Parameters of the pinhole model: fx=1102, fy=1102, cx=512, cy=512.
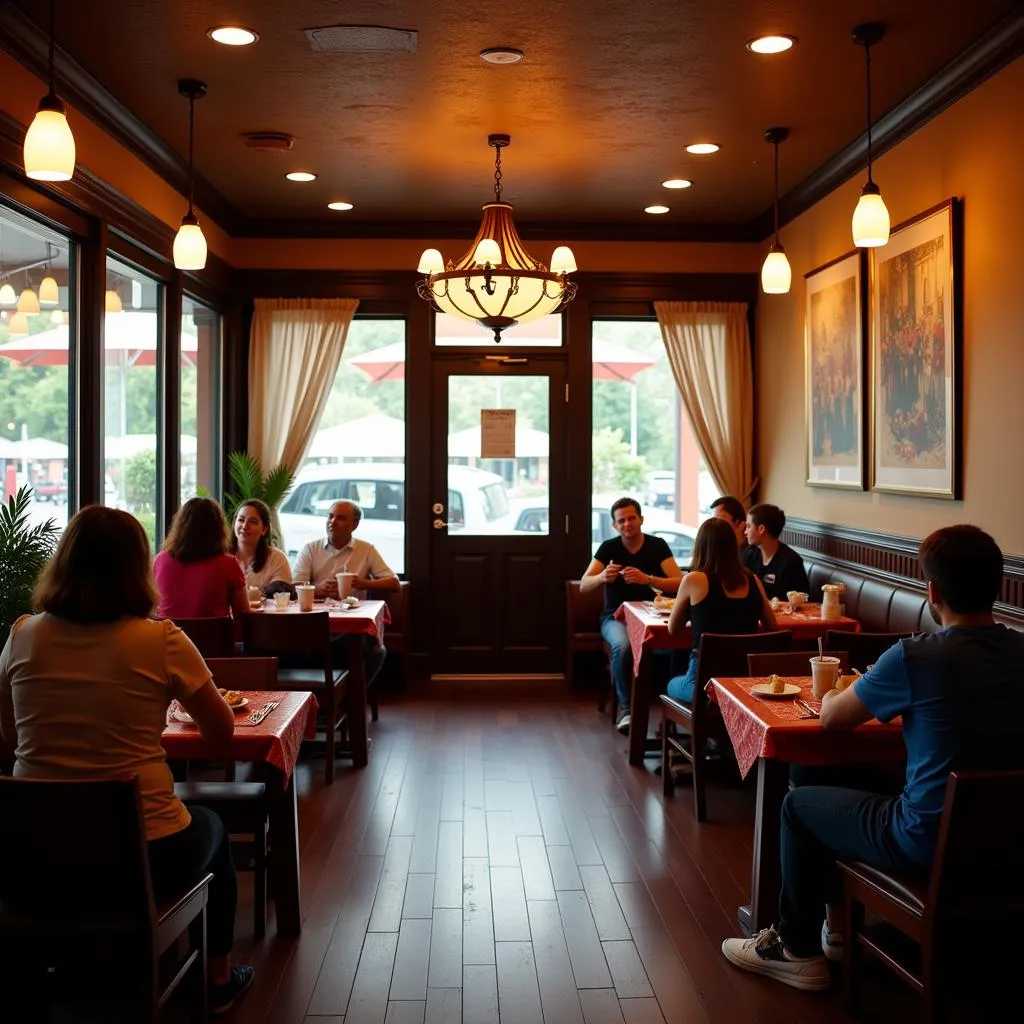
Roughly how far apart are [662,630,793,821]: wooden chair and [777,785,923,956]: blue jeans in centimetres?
133

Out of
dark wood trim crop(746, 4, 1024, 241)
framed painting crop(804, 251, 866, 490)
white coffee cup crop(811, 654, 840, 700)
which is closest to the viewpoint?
white coffee cup crop(811, 654, 840, 700)

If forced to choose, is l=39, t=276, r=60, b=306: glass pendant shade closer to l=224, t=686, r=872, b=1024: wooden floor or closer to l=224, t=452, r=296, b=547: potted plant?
l=224, t=686, r=872, b=1024: wooden floor

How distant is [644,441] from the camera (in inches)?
320

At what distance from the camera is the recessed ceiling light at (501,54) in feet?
14.7

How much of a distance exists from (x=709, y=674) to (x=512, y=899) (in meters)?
1.30

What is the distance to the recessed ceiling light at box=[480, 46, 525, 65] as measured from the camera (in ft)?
14.7

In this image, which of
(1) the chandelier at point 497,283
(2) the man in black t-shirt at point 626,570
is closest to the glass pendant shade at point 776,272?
(1) the chandelier at point 497,283

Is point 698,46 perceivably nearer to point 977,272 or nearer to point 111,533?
point 977,272

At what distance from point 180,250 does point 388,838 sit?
2746 mm

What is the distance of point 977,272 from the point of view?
4.66m

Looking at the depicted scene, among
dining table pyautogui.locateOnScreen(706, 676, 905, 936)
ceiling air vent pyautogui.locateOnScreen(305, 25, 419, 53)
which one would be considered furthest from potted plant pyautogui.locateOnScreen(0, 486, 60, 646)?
dining table pyautogui.locateOnScreen(706, 676, 905, 936)

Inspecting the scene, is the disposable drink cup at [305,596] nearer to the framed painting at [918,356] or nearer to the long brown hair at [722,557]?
the long brown hair at [722,557]

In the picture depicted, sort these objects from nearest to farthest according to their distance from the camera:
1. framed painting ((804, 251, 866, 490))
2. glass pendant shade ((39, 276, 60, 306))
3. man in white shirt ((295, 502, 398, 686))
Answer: glass pendant shade ((39, 276, 60, 306)) < framed painting ((804, 251, 866, 490)) < man in white shirt ((295, 502, 398, 686))

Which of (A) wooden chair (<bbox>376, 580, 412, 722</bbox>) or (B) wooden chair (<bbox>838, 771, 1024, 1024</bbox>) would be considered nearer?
(B) wooden chair (<bbox>838, 771, 1024, 1024</bbox>)
